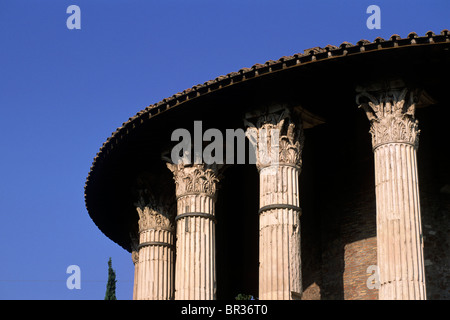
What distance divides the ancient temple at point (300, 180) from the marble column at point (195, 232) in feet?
0.08

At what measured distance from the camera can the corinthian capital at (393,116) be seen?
16.9 meters

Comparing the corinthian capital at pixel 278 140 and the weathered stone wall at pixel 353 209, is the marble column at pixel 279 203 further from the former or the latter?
the weathered stone wall at pixel 353 209

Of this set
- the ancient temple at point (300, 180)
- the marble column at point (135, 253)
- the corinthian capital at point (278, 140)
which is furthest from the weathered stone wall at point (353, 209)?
the marble column at point (135, 253)

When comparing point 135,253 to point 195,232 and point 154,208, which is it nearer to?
point 154,208

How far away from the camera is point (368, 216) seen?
65.2 feet

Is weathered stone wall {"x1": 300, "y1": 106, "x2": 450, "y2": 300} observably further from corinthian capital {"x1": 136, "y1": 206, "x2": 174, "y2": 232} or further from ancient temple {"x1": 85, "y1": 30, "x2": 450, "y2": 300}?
corinthian capital {"x1": 136, "y1": 206, "x2": 174, "y2": 232}

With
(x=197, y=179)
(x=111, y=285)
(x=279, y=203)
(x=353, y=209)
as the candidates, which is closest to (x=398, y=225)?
(x=279, y=203)

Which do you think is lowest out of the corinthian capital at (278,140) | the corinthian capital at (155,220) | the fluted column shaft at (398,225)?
the fluted column shaft at (398,225)

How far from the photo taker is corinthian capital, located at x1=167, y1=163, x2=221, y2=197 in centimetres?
1927

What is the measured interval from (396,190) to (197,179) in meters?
4.22

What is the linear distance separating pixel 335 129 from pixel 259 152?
2.74 m

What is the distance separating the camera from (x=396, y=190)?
16.6m
